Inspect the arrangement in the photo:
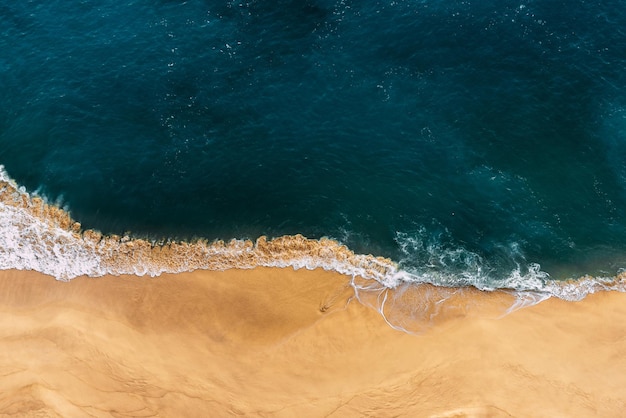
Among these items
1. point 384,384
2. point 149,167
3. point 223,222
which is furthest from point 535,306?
point 149,167

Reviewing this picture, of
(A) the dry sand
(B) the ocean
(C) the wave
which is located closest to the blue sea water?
(B) the ocean

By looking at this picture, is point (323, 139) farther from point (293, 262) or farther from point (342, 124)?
point (293, 262)

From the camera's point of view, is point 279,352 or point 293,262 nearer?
point 279,352

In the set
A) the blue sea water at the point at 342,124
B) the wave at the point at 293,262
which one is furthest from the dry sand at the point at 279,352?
the blue sea water at the point at 342,124

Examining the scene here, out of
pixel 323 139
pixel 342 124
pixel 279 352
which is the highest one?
pixel 342 124

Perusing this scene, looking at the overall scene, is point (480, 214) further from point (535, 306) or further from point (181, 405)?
point (181, 405)

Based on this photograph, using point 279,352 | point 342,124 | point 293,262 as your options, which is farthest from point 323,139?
point 279,352
